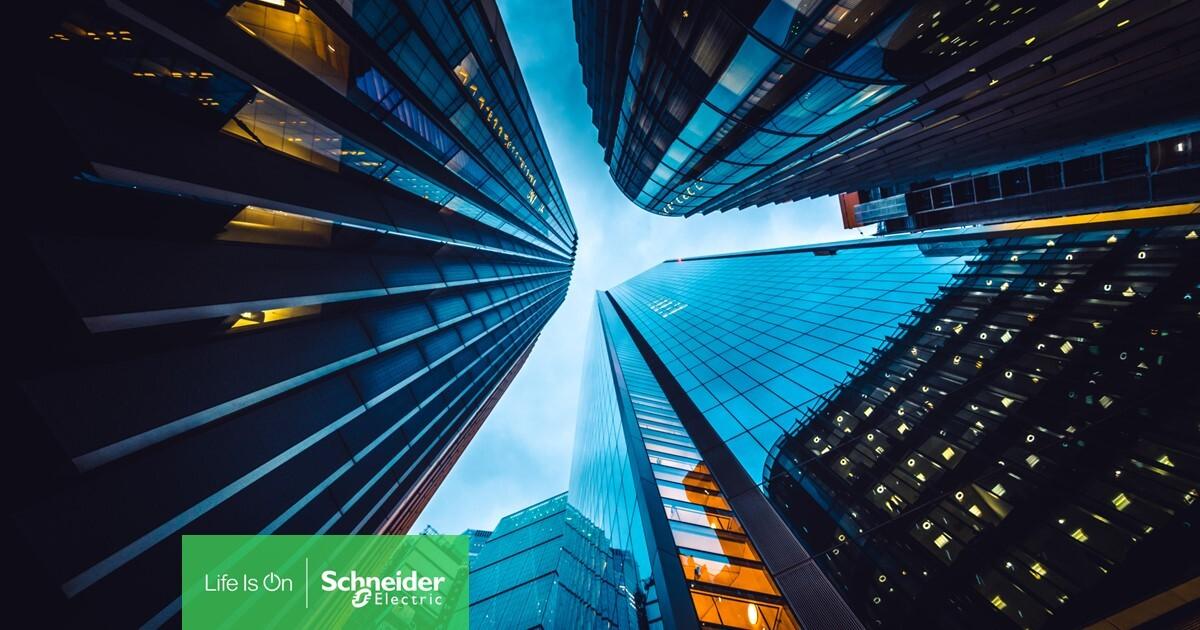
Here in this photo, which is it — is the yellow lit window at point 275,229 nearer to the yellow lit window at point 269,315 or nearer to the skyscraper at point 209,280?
the skyscraper at point 209,280

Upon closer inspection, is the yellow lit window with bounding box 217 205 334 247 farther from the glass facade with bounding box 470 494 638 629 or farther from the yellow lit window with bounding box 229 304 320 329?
the glass facade with bounding box 470 494 638 629

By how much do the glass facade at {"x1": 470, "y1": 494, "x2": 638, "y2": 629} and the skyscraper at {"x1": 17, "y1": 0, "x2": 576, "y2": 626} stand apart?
8139 millimetres

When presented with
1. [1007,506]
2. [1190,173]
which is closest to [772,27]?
[1007,506]

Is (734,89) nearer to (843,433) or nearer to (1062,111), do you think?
(843,433)

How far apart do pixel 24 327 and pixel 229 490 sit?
131 inches

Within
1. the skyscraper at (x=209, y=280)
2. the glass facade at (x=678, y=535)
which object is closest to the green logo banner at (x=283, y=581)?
the skyscraper at (x=209, y=280)

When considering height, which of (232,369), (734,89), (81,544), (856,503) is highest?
(734,89)

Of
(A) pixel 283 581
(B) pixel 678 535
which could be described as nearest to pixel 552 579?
(B) pixel 678 535

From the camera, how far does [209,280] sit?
553 centimetres

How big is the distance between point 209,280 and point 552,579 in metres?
20.9

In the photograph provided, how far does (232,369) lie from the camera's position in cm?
599

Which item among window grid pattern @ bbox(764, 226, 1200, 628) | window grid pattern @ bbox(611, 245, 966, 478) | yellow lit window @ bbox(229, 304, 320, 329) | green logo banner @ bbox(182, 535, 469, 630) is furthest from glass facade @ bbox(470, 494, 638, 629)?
yellow lit window @ bbox(229, 304, 320, 329)

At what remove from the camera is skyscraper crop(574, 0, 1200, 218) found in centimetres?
955

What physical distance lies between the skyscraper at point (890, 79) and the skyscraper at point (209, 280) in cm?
896
